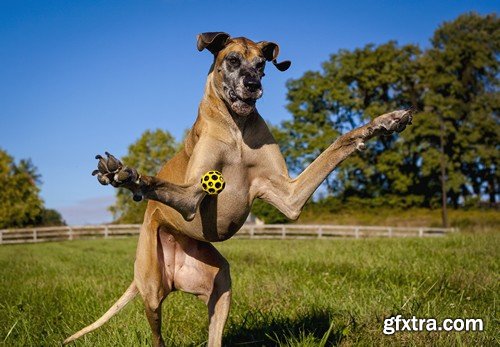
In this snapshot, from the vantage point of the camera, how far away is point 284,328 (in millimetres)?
4133

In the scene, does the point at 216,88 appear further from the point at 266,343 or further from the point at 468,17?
the point at 468,17

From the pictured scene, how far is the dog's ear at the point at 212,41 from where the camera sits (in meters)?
3.54

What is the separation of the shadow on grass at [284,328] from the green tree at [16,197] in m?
49.0

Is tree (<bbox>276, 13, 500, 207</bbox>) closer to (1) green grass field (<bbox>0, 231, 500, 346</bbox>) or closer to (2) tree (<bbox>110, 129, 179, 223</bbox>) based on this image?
(2) tree (<bbox>110, 129, 179, 223</bbox>)

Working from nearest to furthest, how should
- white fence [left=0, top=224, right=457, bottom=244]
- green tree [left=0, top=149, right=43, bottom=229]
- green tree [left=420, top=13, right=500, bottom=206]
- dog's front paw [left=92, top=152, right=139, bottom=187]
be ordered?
dog's front paw [left=92, top=152, right=139, bottom=187], white fence [left=0, top=224, right=457, bottom=244], green tree [left=420, top=13, right=500, bottom=206], green tree [left=0, top=149, right=43, bottom=229]

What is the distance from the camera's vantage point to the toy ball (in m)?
2.99

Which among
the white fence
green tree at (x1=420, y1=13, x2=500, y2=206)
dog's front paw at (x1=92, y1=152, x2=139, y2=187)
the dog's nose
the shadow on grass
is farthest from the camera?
green tree at (x1=420, y1=13, x2=500, y2=206)

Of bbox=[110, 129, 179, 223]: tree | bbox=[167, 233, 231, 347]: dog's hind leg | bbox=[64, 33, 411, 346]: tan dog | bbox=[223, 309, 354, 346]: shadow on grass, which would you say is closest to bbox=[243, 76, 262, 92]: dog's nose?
bbox=[64, 33, 411, 346]: tan dog

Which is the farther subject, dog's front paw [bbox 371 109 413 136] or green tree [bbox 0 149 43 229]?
green tree [bbox 0 149 43 229]

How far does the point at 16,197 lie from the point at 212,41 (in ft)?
173

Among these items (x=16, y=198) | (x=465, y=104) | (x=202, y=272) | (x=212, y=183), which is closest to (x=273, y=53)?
(x=212, y=183)

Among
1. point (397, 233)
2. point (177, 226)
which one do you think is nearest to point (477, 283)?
point (177, 226)

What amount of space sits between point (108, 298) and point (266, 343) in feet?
9.78

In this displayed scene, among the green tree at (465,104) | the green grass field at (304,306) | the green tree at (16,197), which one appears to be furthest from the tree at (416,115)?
the green grass field at (304,306)
